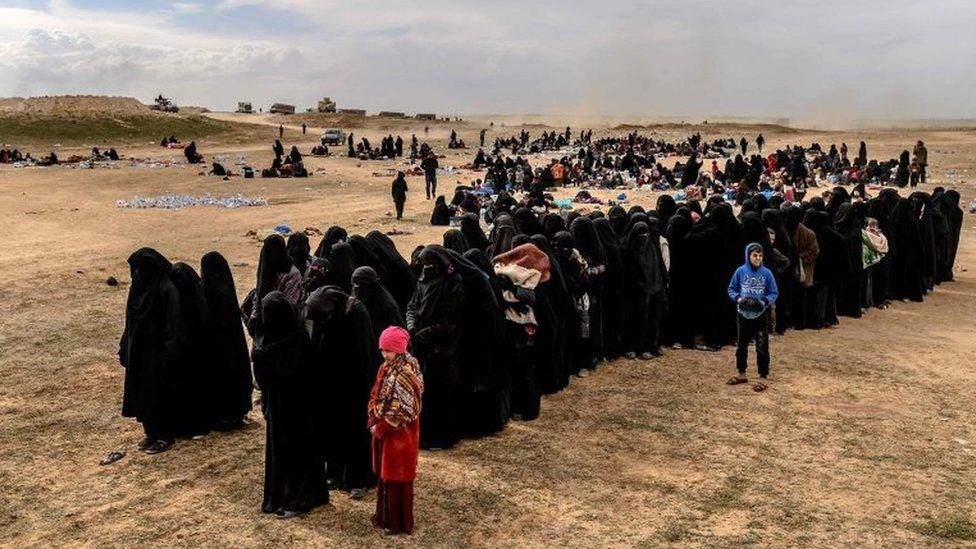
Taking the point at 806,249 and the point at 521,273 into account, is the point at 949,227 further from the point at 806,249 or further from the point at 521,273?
the point at 521,273

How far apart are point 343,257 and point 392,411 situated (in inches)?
91.2

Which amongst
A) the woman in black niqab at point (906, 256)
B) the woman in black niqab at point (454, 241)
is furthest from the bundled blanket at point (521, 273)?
the woman in black niqab at point (906, 256)

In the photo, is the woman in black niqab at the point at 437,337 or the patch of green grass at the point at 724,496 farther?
the woman in black niqab at the point at 437,337

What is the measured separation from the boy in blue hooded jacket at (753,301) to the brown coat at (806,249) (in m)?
2.75

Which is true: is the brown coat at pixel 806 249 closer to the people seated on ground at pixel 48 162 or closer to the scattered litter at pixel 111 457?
the scattered litter at pixel 111 457

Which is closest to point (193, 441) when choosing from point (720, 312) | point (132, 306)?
point (132, 306)

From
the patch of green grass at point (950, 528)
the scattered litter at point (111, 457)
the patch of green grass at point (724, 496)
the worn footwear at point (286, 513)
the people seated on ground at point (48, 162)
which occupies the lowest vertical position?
the scattered litter at point (111, 457)

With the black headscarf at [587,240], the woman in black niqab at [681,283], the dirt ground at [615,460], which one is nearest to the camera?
the dirt ground at [615,460]

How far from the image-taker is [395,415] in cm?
482

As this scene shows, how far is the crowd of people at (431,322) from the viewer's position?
17.1 feet

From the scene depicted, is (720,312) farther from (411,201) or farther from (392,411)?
(411,201)

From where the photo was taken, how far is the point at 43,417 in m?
7.35

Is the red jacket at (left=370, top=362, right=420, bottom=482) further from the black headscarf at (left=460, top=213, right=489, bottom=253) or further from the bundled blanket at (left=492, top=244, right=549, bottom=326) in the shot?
the black headscarf at (left=460, top=213, right=489, bottom=253)

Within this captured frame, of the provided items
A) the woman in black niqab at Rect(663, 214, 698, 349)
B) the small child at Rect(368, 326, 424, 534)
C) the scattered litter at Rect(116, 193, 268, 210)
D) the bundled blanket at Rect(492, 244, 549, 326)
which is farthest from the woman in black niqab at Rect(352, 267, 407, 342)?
the scattered litter at Rect(116, 193, 268, 210)
